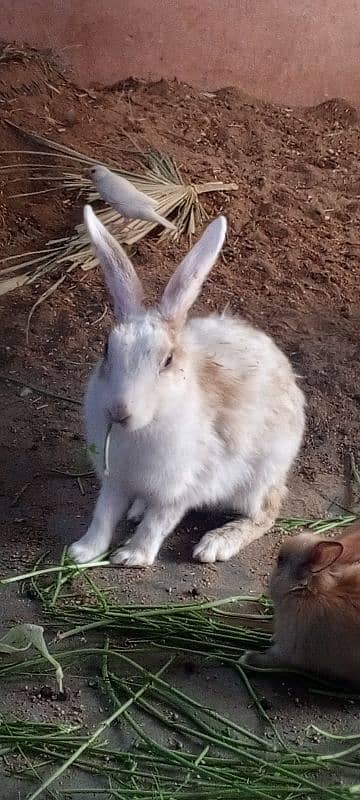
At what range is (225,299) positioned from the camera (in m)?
5.43

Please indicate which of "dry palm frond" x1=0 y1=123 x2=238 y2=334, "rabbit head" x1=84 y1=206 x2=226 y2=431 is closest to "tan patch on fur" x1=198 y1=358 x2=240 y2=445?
"rabbit head" x1=84 y1=206 x2=226 y2=431

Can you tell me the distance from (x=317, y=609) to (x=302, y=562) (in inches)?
6.3

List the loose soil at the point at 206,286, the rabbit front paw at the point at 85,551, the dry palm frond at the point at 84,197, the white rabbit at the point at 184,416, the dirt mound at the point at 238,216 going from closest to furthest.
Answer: the white rabbit at the point at 184,416, the rabbit front paw at the point at 85,551, the loose soil at the point at 206,286, the dirt mound at the point at 238,216, the dry palm frond at the point at 84,197

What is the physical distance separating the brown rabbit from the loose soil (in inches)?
6.4

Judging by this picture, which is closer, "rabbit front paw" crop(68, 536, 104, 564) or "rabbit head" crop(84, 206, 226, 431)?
"rabbit head" crop(84, 206, 226, 431)

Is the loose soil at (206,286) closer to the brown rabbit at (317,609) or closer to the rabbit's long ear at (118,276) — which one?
the brown rabbit at (317,609)

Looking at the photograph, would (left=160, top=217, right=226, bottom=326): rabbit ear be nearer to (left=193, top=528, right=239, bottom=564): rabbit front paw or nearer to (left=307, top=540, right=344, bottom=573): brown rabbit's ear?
(left=193, top=528, right=239, bottom=564): rabbit front paw

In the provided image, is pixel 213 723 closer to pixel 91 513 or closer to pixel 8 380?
pixel 91 513

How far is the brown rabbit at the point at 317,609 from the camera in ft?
9.70

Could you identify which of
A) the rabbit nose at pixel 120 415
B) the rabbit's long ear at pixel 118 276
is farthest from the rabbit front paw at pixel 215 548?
the rabbit's long ear at pixel 118 276

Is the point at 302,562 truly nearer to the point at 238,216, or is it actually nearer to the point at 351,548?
the point at 351,548

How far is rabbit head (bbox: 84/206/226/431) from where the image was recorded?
10.8ft

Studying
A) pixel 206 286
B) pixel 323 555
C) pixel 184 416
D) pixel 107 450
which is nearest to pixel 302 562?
pixel 323 555

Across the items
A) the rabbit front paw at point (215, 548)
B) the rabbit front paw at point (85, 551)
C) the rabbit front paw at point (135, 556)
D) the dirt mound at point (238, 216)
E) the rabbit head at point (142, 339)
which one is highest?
the rabbit head at point (142, 339)
